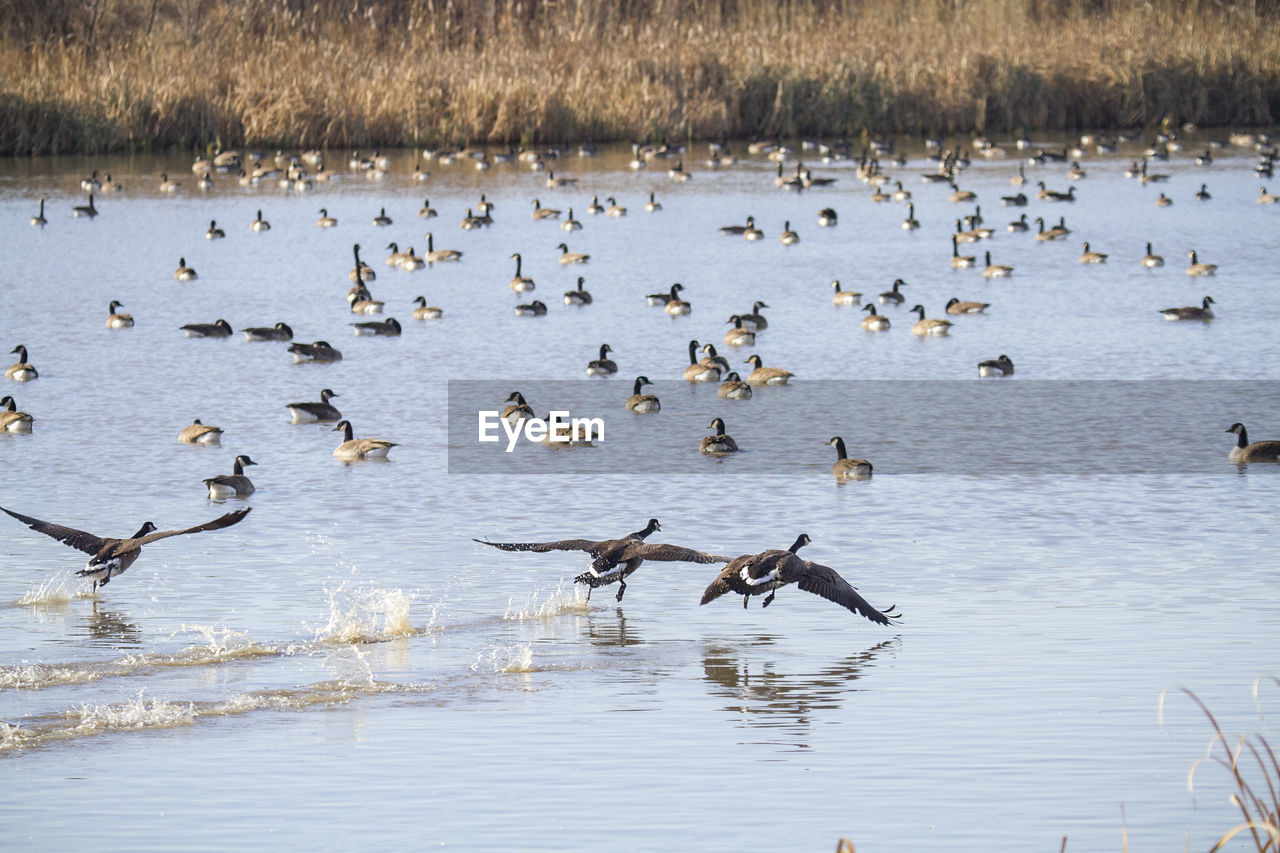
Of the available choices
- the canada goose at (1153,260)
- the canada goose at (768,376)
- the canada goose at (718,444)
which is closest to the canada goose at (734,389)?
the canada goose at (768,376)

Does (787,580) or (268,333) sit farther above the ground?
(268,333)

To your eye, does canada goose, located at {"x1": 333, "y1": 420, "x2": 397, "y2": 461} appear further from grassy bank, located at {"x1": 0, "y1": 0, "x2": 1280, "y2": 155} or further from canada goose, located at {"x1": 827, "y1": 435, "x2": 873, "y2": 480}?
grassy bank, located at {"x1": 0, "y1": 0, "x2": 1280, "y2": 155}

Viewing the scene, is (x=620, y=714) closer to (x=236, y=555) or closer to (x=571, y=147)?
(x=236, y=555)

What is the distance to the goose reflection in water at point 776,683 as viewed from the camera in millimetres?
9594

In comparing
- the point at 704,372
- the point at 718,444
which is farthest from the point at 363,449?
the point at 704,372

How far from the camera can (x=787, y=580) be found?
1106 centimetres

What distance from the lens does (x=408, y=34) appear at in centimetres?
5241

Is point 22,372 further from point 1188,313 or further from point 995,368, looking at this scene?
point 1188,313

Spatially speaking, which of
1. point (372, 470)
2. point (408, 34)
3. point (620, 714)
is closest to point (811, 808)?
point (620, 714)

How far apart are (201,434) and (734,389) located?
19.7 ft

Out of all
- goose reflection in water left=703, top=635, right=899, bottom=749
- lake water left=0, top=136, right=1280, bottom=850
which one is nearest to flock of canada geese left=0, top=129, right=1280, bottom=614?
lake water left=0, top=136, right=1280, bottom=850

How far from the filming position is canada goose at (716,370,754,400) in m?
20.5

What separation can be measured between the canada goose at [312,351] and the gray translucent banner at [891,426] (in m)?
2.37

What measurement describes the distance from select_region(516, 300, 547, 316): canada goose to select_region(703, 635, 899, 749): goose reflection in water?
16.0 m
